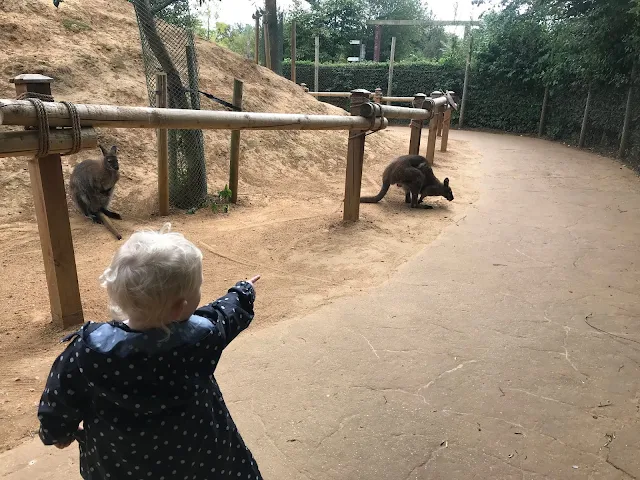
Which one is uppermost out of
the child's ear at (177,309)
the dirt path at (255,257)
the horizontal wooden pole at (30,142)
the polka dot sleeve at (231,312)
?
the horizontal wooden pole at (30,142)

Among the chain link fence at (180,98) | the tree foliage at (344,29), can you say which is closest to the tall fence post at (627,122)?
the chain link fence at (180,98)

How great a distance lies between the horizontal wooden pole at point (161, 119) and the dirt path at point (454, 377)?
1.43 metres

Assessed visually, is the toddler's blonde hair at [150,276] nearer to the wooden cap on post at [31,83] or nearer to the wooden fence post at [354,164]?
the wooden cap on post at [31,83]

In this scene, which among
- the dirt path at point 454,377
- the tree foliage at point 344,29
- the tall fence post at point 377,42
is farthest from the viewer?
the tall fence post at point 377,42

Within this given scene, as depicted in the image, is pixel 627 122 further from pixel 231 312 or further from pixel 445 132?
pixel 231 312

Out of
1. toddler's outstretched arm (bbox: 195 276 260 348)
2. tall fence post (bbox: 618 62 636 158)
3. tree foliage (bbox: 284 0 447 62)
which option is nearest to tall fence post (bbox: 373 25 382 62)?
tree foliage (bbox: 284 0 447 62)

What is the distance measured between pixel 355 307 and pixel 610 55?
475 inches

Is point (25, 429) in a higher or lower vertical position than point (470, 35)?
lower

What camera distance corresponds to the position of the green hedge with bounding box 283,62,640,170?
13062 mm

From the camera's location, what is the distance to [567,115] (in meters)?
15.7

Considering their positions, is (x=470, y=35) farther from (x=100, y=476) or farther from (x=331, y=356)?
(x=100, y=476)

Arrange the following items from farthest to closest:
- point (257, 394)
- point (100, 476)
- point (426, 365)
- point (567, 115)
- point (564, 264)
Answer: point (567, 115) < point (564, 264) < point (426, 365) < point (257, 394) < point (100, 476)

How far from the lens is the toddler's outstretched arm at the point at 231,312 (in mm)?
1461

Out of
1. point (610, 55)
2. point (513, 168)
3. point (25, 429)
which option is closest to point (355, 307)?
point (25, 429)
